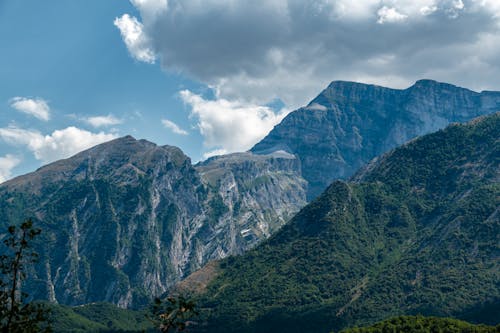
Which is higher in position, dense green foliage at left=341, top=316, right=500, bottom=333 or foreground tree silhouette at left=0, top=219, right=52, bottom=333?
foreground tree silhouette at left=0, top=219, right=52, bottom=333

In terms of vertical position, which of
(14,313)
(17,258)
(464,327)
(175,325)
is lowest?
(464,327)

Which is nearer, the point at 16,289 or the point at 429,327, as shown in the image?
the point at 16,289

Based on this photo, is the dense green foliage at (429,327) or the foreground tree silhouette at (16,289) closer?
the foreground tree silhouette at (16,289)

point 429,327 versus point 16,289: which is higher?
point 16,289

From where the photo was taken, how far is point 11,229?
51719 mm

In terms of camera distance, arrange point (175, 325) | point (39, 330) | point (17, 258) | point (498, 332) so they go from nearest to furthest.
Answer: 1. point (175, 325)
2. point (17, 258)
3. point (39, 330)
4. point (498, 332)

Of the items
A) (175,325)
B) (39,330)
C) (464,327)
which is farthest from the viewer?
(464,327)

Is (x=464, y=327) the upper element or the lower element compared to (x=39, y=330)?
lower

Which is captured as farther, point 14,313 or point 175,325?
point 14,313

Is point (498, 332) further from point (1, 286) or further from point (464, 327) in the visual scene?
point (1, 286)

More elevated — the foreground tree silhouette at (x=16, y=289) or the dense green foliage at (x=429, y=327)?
the foreground tree silhouette at (x=16, y=289)

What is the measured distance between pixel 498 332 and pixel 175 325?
144 meters

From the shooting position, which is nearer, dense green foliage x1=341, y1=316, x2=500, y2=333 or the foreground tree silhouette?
the foreground tree silhouette

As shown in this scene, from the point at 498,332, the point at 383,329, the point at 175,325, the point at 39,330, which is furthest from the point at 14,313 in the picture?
the point at 383,329
